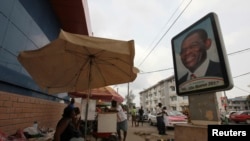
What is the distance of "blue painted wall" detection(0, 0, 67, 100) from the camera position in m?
3.46

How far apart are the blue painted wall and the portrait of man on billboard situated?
3.53 m

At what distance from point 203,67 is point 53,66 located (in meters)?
3.14

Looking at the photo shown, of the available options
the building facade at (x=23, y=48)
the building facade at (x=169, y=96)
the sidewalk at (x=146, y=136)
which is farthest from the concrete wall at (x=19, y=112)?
the building facade at (x=169, y=96)

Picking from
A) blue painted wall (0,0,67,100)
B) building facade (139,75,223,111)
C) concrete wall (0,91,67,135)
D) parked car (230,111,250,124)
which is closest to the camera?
concrete wall (0,91,67,135)

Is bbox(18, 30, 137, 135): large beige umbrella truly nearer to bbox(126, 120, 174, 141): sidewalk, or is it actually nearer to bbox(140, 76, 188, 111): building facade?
bbox(126, 120, 174, 141): sidewalk

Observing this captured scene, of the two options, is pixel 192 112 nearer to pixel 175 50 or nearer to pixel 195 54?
pixel 195 54

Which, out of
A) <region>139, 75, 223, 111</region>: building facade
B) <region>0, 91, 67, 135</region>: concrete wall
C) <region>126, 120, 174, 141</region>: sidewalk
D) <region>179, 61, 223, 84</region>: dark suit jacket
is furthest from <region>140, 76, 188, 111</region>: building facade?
<region>179, 61, 223, 84</region>: dark suit jacket

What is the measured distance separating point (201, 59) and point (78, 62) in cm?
274

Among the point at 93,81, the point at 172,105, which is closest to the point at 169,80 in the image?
the point at 172,105

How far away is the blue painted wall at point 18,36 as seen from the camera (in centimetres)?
346

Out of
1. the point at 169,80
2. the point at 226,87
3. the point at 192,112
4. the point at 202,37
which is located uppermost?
the point at 169,80

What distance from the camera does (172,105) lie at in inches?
2202

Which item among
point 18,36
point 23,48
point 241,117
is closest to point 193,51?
point 18,36

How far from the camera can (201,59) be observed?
11.5 feet
